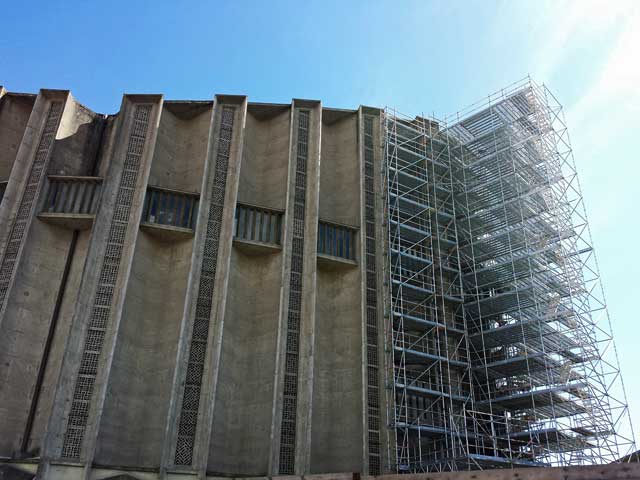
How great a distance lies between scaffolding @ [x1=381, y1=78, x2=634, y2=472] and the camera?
2161 centimetres

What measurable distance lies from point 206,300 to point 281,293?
2701 millimetres

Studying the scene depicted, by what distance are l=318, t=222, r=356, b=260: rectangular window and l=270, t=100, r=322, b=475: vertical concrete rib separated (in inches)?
27.3

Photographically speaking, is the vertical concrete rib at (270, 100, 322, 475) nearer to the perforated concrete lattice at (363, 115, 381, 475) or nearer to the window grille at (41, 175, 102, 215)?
the perforated concrete lattice at (363, 115, 381, 475)

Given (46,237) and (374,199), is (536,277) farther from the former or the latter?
(46,237)

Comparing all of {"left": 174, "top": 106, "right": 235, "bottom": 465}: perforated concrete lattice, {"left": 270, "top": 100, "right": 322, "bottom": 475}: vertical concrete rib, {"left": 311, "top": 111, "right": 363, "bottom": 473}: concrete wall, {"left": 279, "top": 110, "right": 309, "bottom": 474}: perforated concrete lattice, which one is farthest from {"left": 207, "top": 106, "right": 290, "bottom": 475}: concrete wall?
{"left": 311, "top": 111, "right": 363, "bottom": 473}: concrete wall

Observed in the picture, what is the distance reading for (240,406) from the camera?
19969mm

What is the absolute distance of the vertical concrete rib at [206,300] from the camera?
1820 centimetres

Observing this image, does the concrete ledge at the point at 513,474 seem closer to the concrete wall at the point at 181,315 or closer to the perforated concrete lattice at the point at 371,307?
the concrete wall at the point at 181,315

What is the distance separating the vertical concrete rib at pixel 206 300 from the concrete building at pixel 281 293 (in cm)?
7

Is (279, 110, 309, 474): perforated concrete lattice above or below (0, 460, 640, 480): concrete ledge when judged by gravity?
above

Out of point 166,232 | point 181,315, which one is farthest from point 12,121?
point 181,315

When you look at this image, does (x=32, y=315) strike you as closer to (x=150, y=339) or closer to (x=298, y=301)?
(x=150, y=339)

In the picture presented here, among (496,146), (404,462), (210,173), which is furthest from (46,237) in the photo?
(496,146)

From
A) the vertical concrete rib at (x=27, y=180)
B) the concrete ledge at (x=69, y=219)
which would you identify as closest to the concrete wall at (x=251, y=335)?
the concrete ledge at (x=69, y=219)
